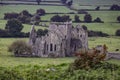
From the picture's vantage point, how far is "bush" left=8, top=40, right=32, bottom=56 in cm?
7206

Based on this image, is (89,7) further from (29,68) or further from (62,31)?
(29,68)

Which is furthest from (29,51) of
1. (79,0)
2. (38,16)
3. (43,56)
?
(79,0)

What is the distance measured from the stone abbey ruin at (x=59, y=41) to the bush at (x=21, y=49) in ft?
3.41

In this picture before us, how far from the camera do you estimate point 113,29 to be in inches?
4104

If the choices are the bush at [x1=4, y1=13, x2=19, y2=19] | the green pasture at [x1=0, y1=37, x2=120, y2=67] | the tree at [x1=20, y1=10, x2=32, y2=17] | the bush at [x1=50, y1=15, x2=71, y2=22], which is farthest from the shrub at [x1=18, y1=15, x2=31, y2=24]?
the green pasture at [x1=0, y1=37, x2=120, y2=67]

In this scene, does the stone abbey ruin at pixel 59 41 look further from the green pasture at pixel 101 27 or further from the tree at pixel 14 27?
the green pasture at pixel 101 27

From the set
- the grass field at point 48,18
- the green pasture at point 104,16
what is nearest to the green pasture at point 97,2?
the grass field at point 48,18

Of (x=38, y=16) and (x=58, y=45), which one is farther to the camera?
(x=38, y=16)

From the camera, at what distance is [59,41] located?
72750 mm

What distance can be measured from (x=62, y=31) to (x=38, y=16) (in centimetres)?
4204

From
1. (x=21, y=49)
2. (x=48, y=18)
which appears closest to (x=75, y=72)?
(x=21, y=49)

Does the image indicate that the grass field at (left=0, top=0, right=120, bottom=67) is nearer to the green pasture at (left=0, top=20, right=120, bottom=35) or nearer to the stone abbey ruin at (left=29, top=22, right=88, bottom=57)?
the green pasture at (left=0, top=20, right=120, bottom=35)

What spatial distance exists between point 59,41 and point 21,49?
21.0ft

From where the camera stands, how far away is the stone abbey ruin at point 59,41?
7250 cm
